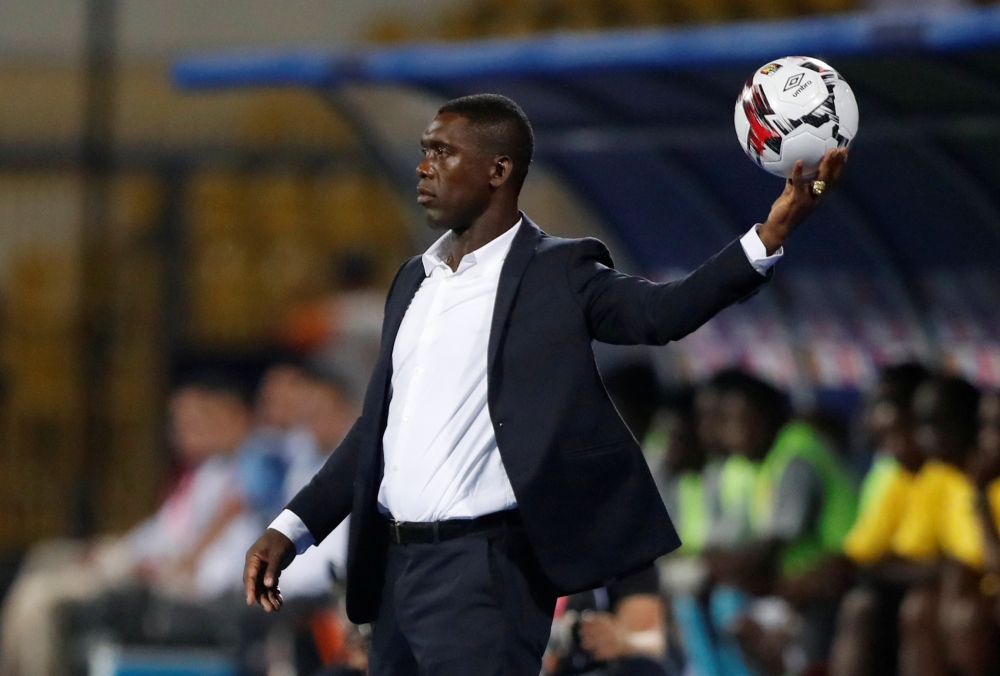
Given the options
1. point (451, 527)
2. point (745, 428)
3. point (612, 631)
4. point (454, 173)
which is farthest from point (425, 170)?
point (745, 428)

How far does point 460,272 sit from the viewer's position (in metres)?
3.97

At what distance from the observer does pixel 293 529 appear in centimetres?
407

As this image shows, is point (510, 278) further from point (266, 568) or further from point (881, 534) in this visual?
point (881, 534)

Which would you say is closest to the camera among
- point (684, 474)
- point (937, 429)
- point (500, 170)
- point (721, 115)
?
point (500, 170)

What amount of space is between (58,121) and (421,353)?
10189 millimetres

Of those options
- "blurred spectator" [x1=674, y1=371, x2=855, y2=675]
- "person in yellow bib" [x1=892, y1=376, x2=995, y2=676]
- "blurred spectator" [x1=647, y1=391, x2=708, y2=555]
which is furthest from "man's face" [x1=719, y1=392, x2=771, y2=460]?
"person in yellow bib" [x1=892, y1=376, x2=995, y2=676]

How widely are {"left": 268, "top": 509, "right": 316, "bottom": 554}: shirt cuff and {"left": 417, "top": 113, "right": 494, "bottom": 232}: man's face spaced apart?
75cm

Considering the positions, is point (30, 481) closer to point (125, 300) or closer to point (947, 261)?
point (125, 300)

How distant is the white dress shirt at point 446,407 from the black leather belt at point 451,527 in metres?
0.02

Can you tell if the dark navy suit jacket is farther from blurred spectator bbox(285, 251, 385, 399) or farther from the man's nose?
blurred spectator bbox(285, 251, 385, 399)

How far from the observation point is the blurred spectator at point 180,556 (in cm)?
830

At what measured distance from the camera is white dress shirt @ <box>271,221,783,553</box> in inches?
149

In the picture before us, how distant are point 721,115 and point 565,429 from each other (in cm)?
409

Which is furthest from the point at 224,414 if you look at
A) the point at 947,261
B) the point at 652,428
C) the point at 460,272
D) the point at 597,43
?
the point at 460,272
